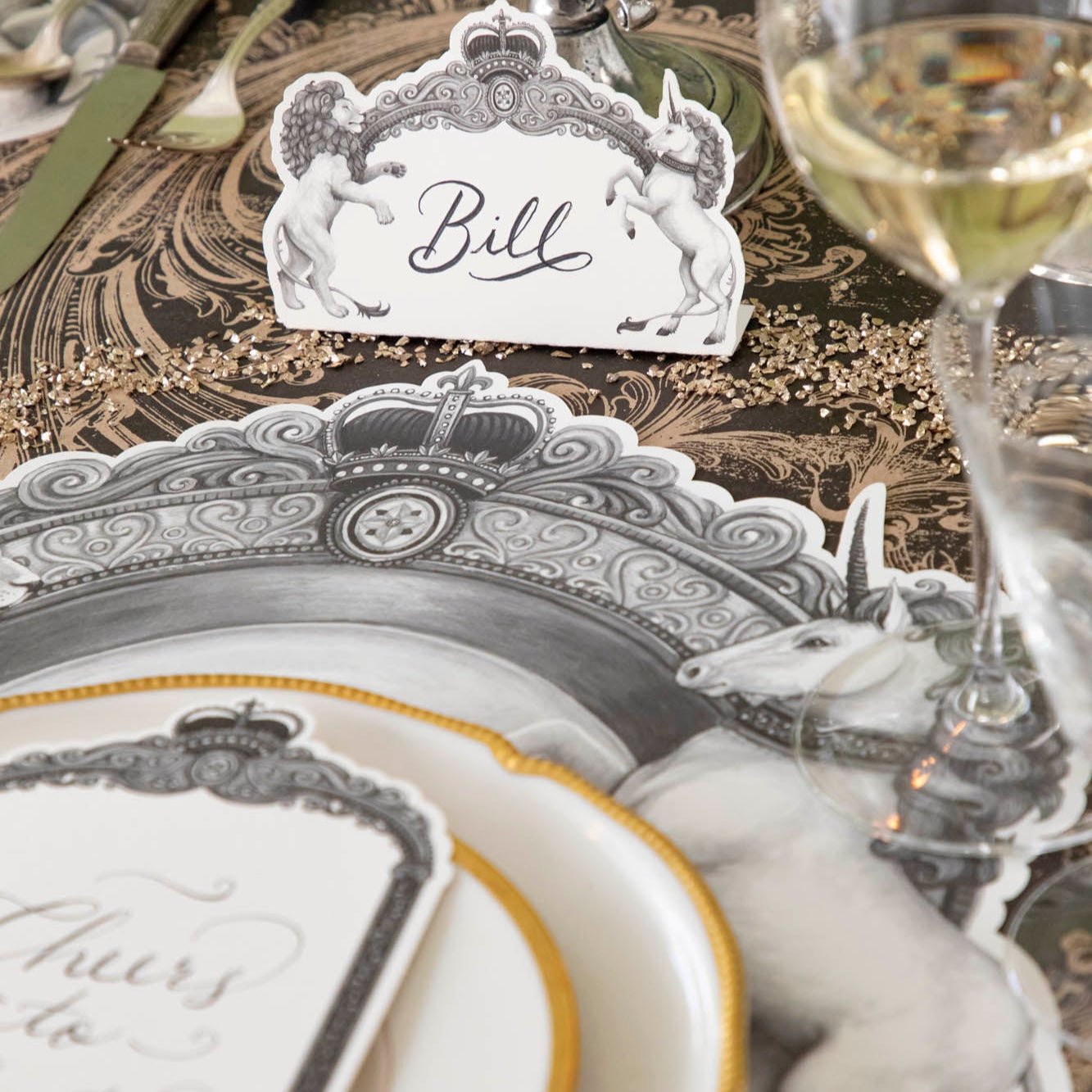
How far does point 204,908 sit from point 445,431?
40 centimetres

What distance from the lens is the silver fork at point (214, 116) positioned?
1052 mm

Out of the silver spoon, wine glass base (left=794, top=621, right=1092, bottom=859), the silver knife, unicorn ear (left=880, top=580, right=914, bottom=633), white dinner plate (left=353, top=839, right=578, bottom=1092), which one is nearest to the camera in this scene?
white dinner plate (left=353, top=839, right=578, bottom=1092)

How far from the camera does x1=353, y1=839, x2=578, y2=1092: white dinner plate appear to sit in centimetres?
37

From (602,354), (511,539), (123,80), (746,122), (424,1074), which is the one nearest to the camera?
(424,1074)

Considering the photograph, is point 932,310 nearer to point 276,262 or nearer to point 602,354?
point 602,354

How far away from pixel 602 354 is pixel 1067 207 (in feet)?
1.25

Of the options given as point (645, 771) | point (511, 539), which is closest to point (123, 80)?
point (511, 539)

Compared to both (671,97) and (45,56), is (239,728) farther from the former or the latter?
(45,56)

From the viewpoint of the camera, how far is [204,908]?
42 cm

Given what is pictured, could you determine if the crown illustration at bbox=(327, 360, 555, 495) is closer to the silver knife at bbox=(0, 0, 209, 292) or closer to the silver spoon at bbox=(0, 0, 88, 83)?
the silver knife at bbox=(0, 0, 209, 292)

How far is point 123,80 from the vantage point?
44.2 inches

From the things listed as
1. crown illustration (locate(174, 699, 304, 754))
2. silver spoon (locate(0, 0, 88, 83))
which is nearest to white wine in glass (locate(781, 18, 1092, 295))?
crown illustration (locate(174, 699, 304, 754))

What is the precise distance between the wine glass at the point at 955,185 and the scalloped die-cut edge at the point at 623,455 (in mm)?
88

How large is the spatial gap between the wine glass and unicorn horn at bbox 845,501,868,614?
0.25ft
